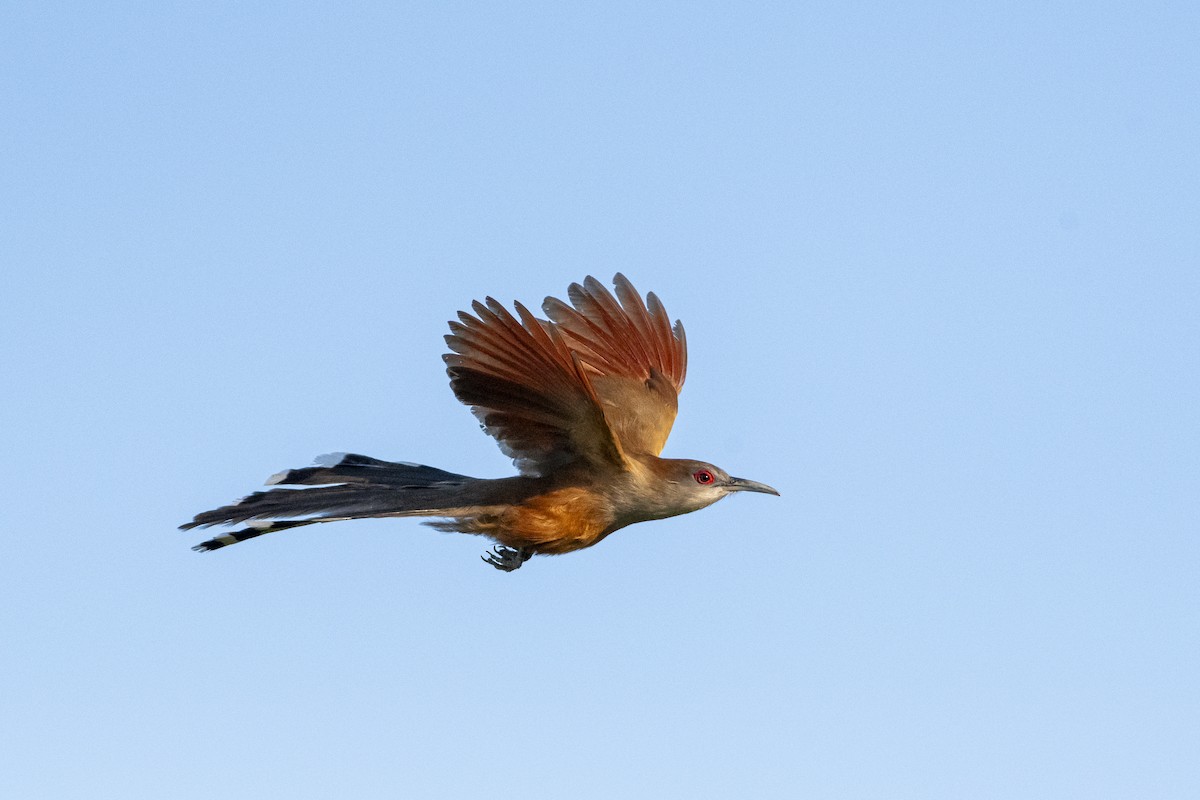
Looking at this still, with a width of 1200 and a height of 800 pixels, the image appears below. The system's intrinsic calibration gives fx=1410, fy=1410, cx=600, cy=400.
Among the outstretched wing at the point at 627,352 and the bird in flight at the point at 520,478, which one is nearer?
the bird in flight at the point at 520,478

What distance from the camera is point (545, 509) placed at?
9562mm

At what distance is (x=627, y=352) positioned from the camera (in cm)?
1166

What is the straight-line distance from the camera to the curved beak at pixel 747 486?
10.4 meters

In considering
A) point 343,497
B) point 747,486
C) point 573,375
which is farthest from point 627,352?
point 343,497

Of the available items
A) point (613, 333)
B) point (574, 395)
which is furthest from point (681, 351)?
point (574, 395)

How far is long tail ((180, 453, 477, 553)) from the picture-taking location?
29.9 ft

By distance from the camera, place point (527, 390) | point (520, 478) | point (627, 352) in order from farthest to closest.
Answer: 1. point (627, 352)
2. point (520, 478)
3. point (527, 390)

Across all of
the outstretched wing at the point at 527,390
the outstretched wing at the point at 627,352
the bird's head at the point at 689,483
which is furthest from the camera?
the outstretched wing at the point at 627,352

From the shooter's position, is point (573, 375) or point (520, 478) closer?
point (573, 375)

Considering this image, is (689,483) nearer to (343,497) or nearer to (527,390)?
(527,390)

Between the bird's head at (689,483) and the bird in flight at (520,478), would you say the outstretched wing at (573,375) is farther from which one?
the bird's head at (689,483)

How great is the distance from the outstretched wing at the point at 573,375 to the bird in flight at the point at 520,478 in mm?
11

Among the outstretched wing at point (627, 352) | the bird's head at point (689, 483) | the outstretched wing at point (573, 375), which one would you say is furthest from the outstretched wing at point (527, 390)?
the outstretched wing at point (627, 352)

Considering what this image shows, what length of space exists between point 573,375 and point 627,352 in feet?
8.77
